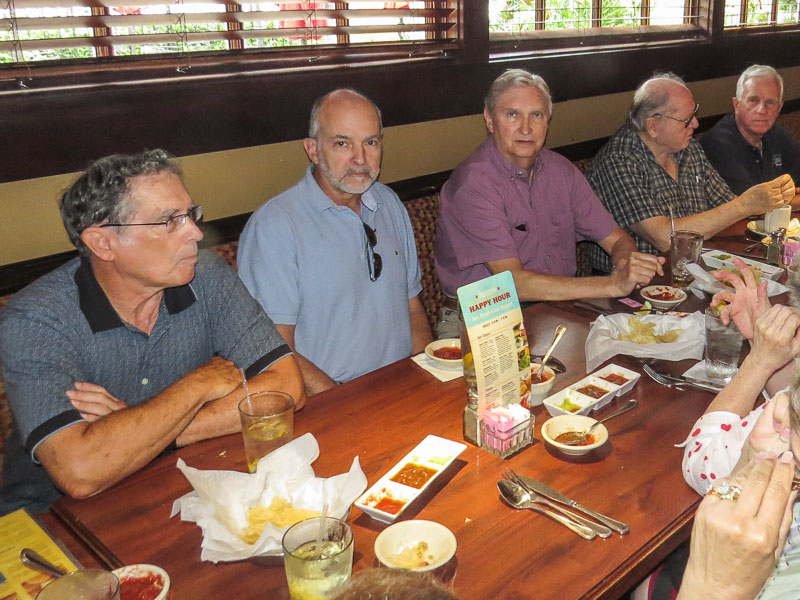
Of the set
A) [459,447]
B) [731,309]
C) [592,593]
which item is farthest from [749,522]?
[731,309]

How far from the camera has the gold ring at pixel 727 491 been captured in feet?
3.48

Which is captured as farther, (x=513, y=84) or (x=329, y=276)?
(x=513, y=84)

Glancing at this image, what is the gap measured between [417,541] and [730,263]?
1954 mm

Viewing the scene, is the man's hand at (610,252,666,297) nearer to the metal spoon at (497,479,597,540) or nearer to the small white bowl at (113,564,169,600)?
the metal spoon at (497,479,597,540)

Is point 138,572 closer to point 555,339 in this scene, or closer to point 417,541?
point 417,541

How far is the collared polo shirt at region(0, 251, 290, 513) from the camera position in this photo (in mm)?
1627

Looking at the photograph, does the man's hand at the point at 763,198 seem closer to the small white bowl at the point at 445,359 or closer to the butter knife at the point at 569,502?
the small white bowl at the point at 445,359

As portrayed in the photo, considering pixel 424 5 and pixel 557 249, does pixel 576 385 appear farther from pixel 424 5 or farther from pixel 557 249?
pixel 424 5

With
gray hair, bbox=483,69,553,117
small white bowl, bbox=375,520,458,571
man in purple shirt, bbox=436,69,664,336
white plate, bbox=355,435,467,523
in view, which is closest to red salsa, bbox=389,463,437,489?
white plate, bbox=355,435,467,523

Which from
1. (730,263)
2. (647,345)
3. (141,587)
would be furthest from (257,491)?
(730,263)

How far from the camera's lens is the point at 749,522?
3.38 ft

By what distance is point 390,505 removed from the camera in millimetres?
1375

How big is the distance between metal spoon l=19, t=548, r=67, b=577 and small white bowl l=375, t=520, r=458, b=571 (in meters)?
0.53

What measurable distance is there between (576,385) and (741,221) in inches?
82.1
